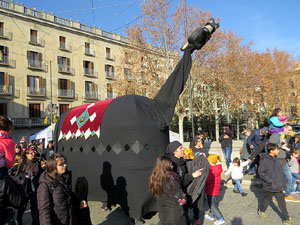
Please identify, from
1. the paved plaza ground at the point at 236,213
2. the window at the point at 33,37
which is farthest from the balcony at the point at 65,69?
the paved plaza ground at the point at 236,213

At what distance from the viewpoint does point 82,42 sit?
29.7 meters

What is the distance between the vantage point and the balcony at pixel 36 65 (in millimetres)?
25844

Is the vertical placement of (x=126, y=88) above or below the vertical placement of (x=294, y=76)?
below

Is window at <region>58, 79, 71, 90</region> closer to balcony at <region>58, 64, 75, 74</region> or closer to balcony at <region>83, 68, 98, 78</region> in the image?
balcony at <region>58, 64, 75, 74</region>

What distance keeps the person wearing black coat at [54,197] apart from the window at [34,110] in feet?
84.2

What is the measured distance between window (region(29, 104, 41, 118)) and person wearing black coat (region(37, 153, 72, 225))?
25.7m

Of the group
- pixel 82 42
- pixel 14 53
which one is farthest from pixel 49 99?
pixel 82 42

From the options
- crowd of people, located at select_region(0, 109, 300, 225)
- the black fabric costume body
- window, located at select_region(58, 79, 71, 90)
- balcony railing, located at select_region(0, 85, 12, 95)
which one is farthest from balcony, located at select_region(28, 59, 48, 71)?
the black fabric costume body

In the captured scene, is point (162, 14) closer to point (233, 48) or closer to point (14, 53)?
point (233, 48)

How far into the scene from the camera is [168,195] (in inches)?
123

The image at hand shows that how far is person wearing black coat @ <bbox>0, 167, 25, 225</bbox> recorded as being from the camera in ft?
9.02

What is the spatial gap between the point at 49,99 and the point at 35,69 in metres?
3.54

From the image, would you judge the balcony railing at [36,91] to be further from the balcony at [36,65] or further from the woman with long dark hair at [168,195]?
the woman with long dark hair at [168,195]

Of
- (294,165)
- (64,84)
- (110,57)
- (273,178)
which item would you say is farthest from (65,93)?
(273,178)
